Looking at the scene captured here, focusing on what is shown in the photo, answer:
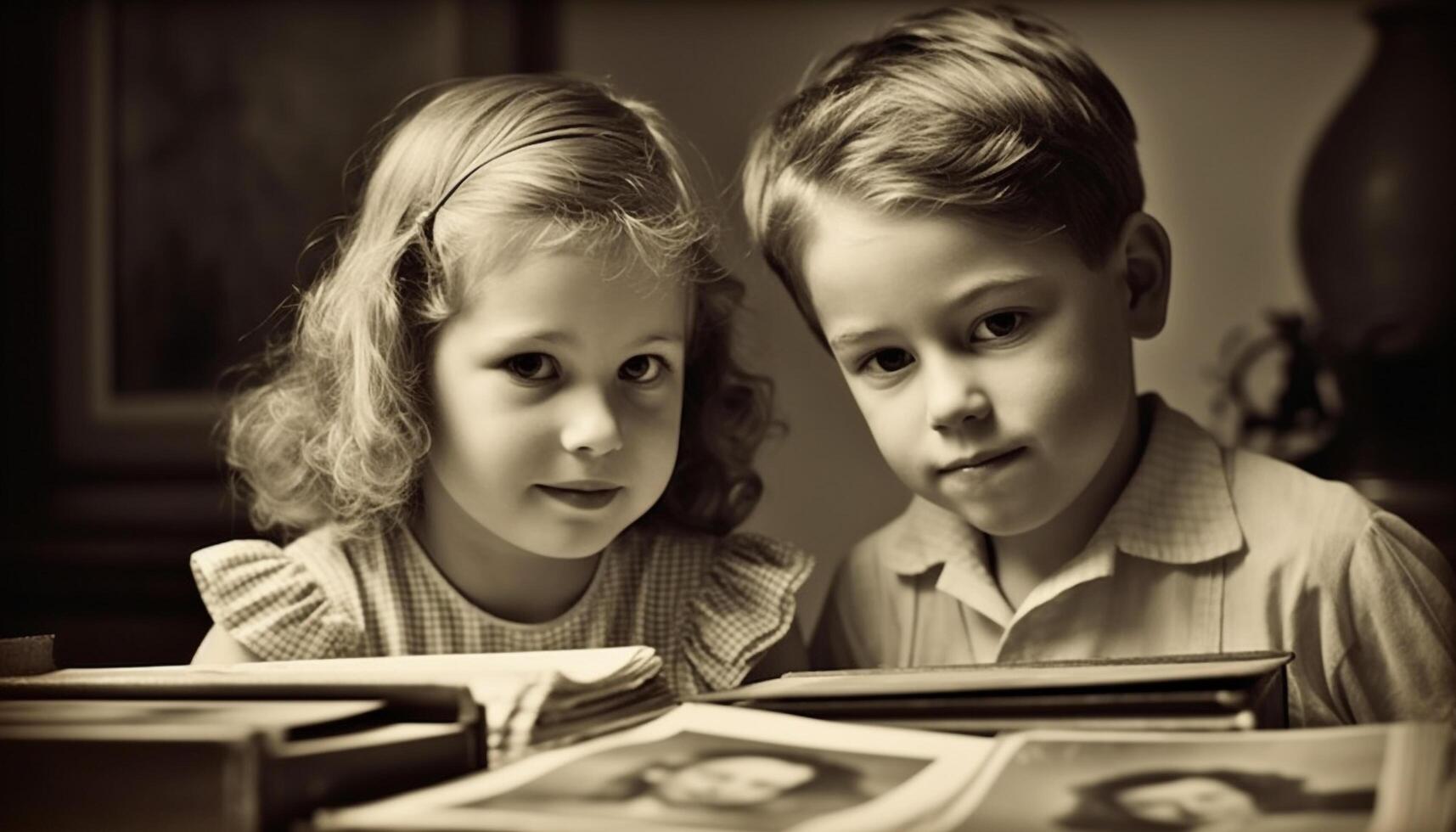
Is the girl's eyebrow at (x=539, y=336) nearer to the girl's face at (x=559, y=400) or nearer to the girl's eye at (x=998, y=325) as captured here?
the girl's face at (x=559, y=400)

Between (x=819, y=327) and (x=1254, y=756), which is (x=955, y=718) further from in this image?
(x=819, y=327)

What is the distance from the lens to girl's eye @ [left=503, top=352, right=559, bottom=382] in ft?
3.27

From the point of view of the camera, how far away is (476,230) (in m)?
1.00

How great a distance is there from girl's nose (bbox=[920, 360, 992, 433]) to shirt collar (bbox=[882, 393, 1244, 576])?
15cm

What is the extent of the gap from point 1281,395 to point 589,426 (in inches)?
37.6

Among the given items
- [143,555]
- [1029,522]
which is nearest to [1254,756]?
[1029,522]

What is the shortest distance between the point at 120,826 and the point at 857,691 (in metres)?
0.35

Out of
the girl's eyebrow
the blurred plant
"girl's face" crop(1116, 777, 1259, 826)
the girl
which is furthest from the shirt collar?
the blurred plant

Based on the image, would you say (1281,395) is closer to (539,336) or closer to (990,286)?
(990,286)

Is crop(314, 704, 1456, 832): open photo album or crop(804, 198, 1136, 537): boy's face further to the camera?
crop(804, 198, 1136, 537): boy's face

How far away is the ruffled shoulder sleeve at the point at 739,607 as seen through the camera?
1.06 meters

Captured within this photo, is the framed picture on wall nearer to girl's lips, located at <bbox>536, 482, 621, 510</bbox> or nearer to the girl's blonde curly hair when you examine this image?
the girl's blonde curly hair

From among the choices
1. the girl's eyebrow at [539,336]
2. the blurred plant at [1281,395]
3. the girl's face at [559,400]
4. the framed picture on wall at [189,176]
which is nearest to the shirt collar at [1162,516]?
the girl's face at [559,400]

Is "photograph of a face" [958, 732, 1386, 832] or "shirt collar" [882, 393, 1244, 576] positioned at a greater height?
"shirt collar" [882, 393, 1244, 576]
